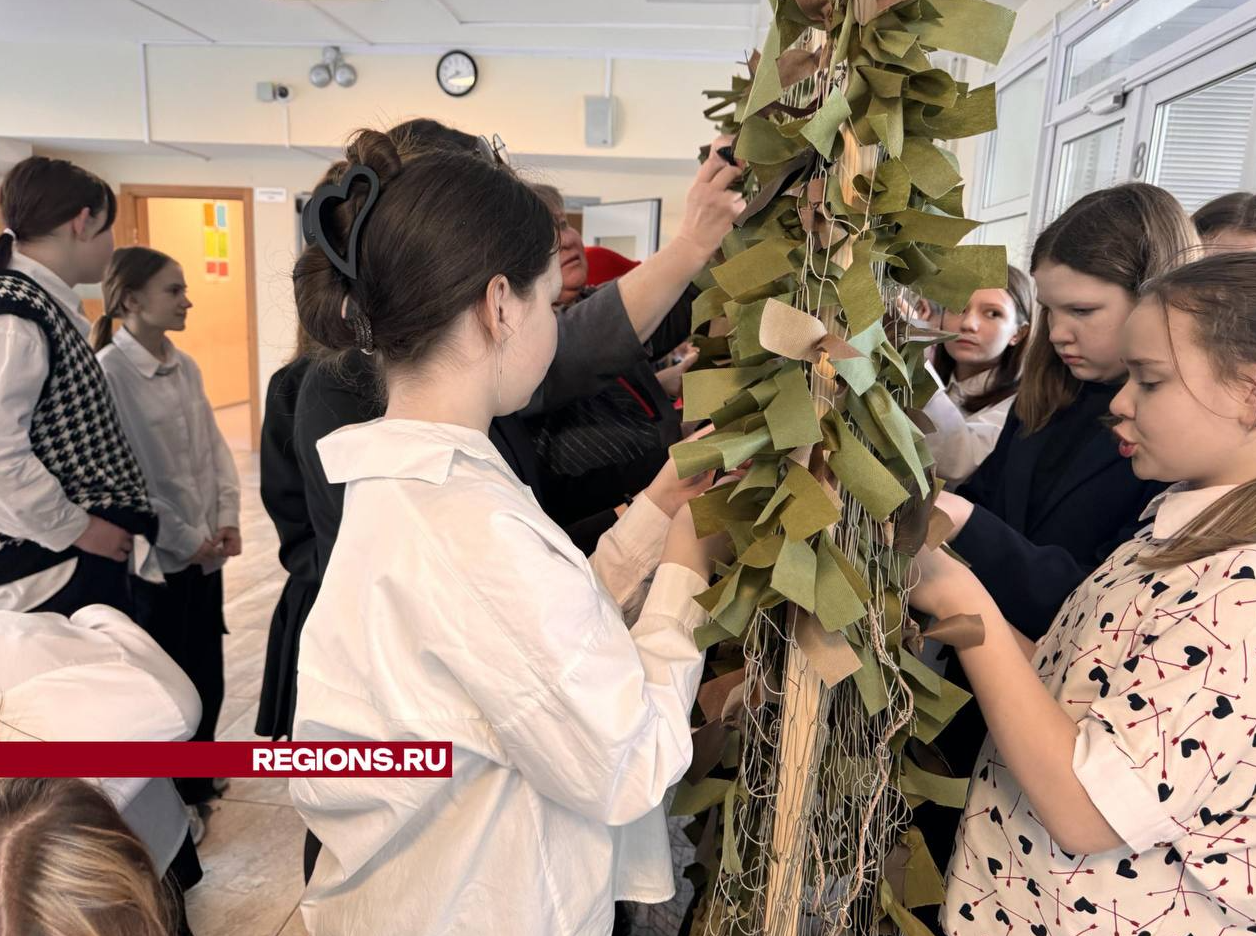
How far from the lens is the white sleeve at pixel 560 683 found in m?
0.72

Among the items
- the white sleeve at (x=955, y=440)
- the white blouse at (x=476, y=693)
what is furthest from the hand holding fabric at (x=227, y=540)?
the white sleeve at (x=955, y=440)

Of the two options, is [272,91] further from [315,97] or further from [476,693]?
[476,693]

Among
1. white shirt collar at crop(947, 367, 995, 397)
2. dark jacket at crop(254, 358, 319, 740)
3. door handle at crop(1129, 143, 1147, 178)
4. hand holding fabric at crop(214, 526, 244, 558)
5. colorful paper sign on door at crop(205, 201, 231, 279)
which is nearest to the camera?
dark jacket at crop(254, 358, 319, 740)

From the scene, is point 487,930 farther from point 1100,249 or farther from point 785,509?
point 1100,249

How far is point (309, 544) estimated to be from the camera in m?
1.47

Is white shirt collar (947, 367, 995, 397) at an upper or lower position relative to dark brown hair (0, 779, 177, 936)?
upper

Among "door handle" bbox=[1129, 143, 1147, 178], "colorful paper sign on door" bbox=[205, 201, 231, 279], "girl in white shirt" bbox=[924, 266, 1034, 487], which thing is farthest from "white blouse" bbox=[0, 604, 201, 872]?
"colorful paper sign on door" bbox=[205, 201, 231, 279]

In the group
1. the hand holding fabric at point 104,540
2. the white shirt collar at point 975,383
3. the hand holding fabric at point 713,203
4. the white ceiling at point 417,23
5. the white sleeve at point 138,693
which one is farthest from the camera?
the white ceiling at point 417,23

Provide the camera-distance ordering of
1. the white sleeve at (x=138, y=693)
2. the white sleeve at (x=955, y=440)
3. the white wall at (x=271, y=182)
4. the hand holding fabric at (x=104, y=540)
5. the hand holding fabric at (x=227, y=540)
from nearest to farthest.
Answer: the white sleeve at (x=138, y=693) → the white sleeve at (x=955, y=440) → the hand holding fabric at (x=104, y=540) → the hand holding fabric at (x=227, y=540) → the white wall at (x=271, y=182)

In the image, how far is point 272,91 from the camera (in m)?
5.96

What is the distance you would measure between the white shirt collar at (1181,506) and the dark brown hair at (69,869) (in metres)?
1.09

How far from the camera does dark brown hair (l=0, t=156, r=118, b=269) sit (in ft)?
6.12

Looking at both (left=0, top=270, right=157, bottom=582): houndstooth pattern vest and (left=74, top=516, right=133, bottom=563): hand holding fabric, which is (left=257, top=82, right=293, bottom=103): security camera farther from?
(left=74, top=516, right=133, bottom=563): hand holding fabric

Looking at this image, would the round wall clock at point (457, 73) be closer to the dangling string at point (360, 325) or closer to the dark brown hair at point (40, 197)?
the dark brown hair at point (40, 197)
